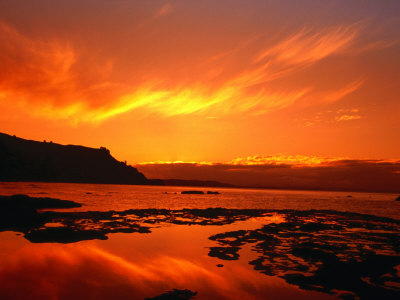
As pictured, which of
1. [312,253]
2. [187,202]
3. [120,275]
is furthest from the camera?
[187,202]

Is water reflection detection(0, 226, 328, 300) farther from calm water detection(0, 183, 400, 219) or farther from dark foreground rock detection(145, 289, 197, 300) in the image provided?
calm water detection(0, 183, 400, 219)

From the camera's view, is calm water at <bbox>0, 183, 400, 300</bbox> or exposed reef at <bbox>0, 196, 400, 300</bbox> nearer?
calm water at <bbox>0, 183, 400, 300</bbox>

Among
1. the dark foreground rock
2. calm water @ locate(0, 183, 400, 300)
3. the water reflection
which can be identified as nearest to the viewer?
the dark foreground rock

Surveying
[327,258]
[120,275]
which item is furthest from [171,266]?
[327,258]

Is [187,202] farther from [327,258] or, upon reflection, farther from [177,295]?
[177,295]

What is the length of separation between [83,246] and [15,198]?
2498 cm

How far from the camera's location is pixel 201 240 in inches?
831

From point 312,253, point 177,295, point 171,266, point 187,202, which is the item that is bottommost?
point 187,202

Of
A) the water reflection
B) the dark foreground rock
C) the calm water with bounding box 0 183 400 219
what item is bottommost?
the calm water with bounding box 0 183 400 219

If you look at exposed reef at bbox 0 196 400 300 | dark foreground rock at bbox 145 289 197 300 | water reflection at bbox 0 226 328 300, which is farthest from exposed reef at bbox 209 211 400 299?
dark foreground rock at bbox 145 289 197 300

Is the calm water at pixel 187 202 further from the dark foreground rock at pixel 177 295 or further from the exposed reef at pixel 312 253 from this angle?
the dark foreground rock at pixel 177 295

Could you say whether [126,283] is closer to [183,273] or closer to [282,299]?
[183,273]

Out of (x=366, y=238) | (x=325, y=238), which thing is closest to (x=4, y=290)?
(x=325, y=238)

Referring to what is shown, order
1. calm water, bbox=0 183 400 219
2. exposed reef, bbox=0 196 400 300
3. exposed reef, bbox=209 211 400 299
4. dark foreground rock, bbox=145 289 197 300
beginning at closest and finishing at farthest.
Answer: dark foreground rock, bbox=145 289 197 300 → exposed reef, bbox=209 211 400 299 → exposed reef, bbox=0 196 400 300 → calm water, bbox=0 183 400 219
